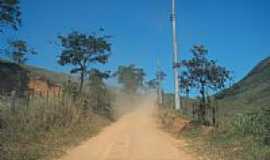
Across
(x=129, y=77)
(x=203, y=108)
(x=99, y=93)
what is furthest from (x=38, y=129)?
(x=129, y=77)

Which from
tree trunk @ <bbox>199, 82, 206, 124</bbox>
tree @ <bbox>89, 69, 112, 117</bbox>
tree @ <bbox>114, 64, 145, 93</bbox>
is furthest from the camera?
tree @ <bbox>114, 64, 145, 93</bbox>

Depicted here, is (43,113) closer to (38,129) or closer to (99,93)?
(38,129)

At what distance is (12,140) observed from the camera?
1570 centimetres

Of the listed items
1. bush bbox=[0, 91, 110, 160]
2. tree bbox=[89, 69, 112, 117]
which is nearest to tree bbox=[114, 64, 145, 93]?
tree bbox=[89, 69, 112, 117]

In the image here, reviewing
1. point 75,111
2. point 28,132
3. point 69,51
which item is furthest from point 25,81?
point 28,132

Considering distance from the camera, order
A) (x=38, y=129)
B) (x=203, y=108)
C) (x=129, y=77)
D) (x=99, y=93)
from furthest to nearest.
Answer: (x=129, y=77), (x=99, y=93), (x=203, y=108), (x=38, y=129)

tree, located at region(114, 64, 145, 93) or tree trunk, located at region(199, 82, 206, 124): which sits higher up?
tree, located at region(114, 64, 145, 93)

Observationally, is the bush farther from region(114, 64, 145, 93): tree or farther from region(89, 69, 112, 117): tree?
region(114, 64, 145, 93): tree

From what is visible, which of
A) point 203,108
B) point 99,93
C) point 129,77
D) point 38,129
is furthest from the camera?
point 129,77

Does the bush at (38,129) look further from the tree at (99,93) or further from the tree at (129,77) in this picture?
the tree at (129,77)

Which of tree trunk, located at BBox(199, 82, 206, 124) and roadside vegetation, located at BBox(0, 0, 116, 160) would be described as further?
tree trunk, located at BBox(199, 82, 206, 124)

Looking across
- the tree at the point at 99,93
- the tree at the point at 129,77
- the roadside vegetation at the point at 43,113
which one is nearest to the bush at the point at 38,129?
the roadside vegetation at the point at 43,113

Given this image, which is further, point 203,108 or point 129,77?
point 129,77

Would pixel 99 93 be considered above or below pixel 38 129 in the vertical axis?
above
